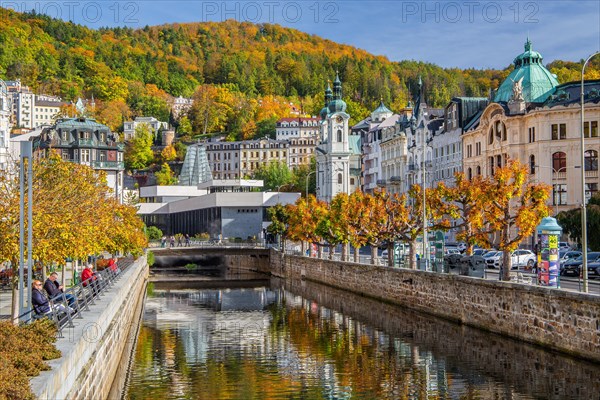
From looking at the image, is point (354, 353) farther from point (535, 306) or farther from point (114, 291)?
point (114, 291)

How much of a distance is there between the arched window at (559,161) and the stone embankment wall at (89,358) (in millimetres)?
59255

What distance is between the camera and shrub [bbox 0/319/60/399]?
14.2m

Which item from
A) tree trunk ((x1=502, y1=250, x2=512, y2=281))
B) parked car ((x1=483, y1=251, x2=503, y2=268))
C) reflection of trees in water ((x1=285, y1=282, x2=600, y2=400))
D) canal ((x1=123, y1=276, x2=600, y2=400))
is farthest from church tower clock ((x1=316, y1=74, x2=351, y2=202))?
tree trunk ((x1=502, y1=250, x2=512, y2=281))

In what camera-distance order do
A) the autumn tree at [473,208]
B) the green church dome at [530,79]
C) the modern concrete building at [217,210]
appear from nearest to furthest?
the autumn tree at [473,208], the green church dome at [530,79], the modern concrete building at [217,210]

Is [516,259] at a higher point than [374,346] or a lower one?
higher

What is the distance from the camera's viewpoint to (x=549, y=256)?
124 ft

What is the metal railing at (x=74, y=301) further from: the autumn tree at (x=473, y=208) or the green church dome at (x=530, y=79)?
the green church dome at (x=530, y=79)

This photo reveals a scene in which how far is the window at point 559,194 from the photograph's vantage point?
85938 mm

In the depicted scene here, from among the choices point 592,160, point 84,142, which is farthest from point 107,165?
point 592,160

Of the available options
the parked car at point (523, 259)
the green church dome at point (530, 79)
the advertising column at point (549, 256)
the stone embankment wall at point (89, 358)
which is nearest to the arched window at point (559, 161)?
the green church dome at point (530, 79)

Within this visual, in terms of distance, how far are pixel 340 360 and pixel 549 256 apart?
940cm

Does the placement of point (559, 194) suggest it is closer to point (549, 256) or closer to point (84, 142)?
point (549, 256)

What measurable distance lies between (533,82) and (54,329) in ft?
260

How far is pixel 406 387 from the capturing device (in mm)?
29797
